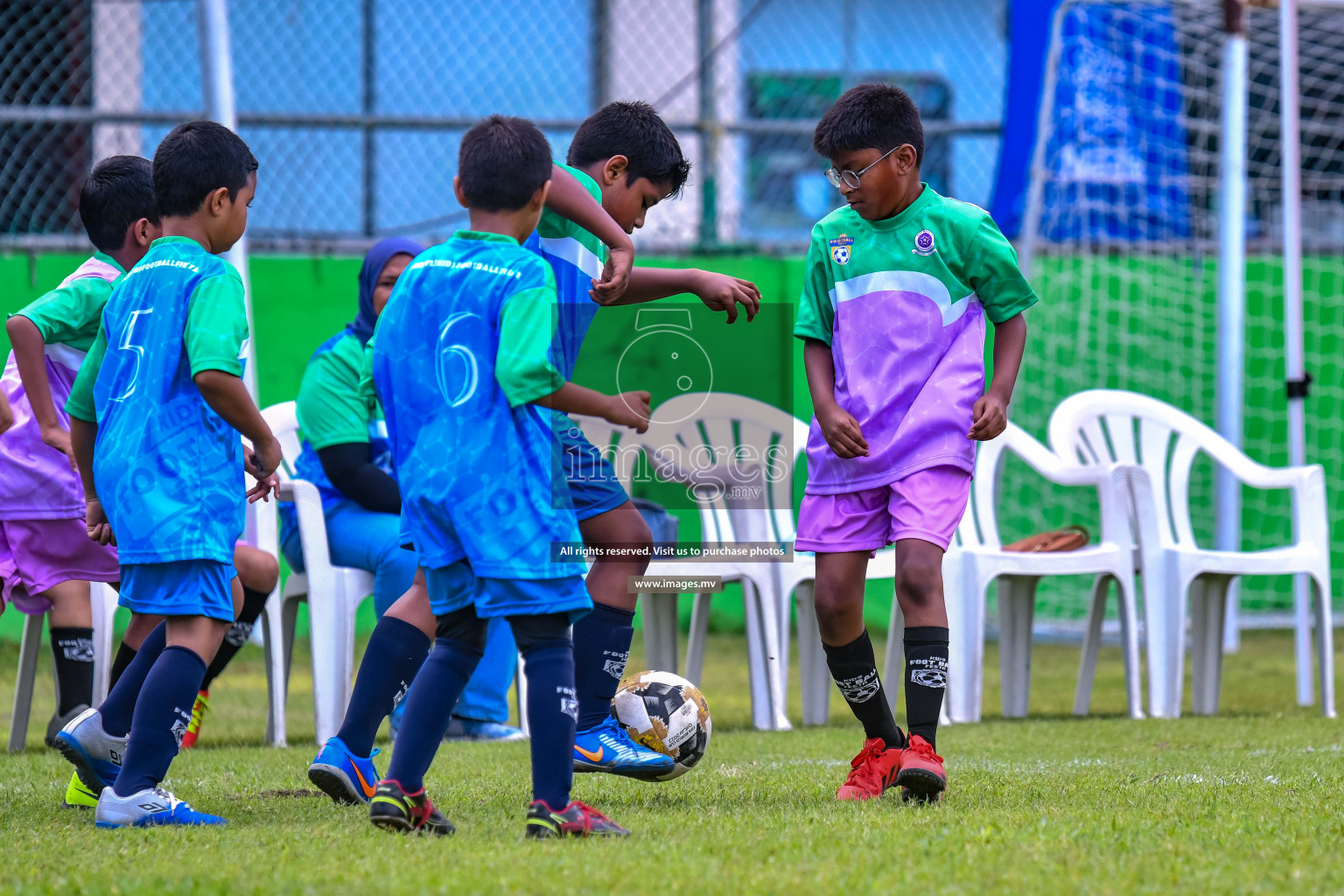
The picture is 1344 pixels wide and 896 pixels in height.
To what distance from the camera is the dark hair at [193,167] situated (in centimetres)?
322

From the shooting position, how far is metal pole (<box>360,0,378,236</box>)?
8719mm

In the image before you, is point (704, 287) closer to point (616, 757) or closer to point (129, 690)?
point (616, 757)

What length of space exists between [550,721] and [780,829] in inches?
20.2

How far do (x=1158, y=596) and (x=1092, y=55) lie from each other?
184 inches

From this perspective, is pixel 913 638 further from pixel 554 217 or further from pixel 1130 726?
pixel 1130 726

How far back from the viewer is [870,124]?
11.6ft

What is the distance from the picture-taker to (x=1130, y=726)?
519 centimetres

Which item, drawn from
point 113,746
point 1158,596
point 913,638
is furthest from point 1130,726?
point 113,746

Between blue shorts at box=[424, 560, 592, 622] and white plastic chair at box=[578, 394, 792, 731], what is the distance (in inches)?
92.6

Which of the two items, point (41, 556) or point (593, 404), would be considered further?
point (41, 556)

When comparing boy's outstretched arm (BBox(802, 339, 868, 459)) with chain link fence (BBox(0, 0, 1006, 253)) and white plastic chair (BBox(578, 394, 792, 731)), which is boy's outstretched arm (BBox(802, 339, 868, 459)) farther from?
chain link fence (BBox(0, 0, 1006, 253))

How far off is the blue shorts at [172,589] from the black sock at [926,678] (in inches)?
61.9

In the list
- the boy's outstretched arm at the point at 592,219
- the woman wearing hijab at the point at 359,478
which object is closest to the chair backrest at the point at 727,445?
the woman wearing hijab at the point at 359,478

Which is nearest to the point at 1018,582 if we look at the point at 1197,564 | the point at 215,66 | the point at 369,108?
the point at 1197,564
